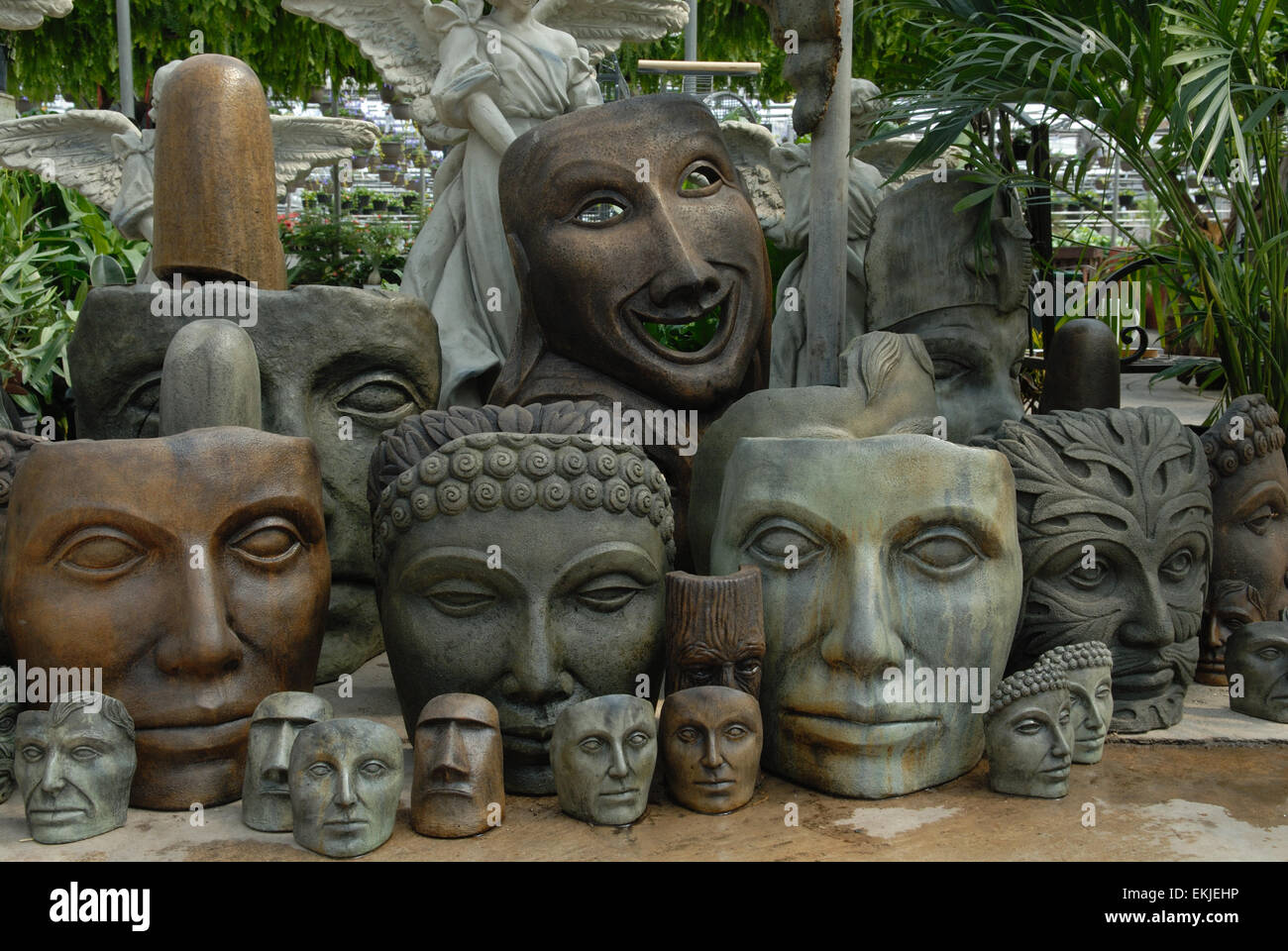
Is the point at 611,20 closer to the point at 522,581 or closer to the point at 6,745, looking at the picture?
the point at 522,581

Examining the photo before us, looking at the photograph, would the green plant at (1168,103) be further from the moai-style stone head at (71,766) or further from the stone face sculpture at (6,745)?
the stone face sculpture at (6,745)

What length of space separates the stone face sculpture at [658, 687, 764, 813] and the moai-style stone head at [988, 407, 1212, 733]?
1029 mm

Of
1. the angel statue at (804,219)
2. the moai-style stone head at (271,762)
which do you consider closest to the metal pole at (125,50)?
the angel statue at (804,219)

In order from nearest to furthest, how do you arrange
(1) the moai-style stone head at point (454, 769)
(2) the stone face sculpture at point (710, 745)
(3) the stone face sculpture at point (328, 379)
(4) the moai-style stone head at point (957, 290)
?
(1) the moai-style stone head at point (454, 769) < (2) the stone face sculpture at point (710, 745) < (3) the stone face sculpture at point (328, 379) < (4) the moai-style stone head at point (957, 290)

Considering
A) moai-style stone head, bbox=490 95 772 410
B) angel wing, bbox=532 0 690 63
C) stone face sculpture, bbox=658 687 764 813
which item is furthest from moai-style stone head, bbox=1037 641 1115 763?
angel wing, bbox=532 0 690 63

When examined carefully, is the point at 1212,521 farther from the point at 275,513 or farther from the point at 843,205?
the point at 275,513

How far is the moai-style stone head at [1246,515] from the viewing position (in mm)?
4023

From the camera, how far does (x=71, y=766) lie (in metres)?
2.93

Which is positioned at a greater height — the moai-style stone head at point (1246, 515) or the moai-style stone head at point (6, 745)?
the moai-style stone head at point (1246, 515)

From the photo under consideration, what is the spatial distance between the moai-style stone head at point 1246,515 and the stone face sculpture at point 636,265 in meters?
1.59

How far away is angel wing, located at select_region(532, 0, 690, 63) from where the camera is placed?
642cm

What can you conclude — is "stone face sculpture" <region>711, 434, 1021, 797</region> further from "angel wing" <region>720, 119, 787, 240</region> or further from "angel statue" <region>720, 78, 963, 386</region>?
"angel wing" <region>720, 119, 787, 240</region>

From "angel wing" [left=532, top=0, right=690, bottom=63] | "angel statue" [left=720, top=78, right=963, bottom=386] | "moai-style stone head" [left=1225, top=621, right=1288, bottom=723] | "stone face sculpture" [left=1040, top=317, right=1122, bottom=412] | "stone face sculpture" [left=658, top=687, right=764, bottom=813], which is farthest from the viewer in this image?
"angel wing" [left=532, top=0, right=690, bottom=63]

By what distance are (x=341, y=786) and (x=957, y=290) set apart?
2994 mm
